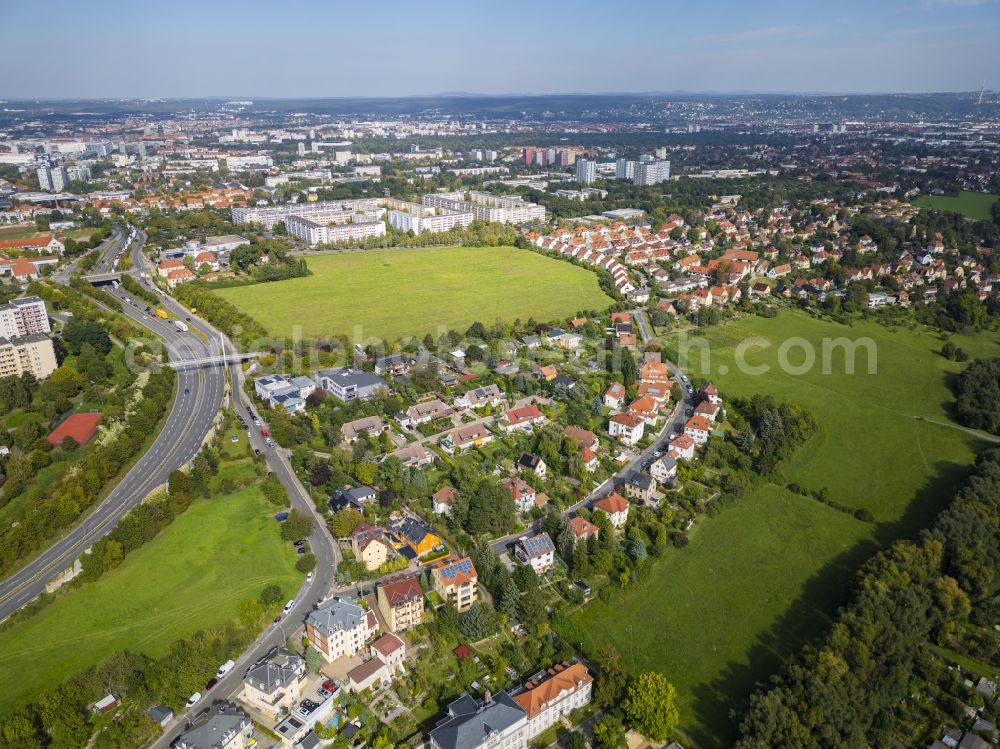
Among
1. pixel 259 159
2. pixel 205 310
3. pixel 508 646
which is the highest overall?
pixel 259 159

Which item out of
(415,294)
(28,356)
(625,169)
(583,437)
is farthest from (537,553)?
(625,169)

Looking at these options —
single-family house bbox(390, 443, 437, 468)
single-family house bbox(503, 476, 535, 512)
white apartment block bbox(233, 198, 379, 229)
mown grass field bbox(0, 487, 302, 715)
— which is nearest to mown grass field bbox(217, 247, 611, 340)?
white apartment block bbox(233, 198, 379, 229)

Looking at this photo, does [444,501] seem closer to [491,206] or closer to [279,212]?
[491,206]

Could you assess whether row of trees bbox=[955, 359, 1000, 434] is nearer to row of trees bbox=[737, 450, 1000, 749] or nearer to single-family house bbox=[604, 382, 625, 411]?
row of trees bbox=[737, 450, 1000, 749]

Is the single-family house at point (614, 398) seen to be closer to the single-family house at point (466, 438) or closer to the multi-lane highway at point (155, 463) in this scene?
A: the single-family house at point (466, 438)

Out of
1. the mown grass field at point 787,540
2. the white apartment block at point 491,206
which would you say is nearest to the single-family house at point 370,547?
the mown grass field at point 787,540

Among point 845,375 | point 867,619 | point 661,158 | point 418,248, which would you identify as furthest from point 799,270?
point 661,158

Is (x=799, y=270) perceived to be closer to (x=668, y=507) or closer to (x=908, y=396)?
(x=908, y=396)
